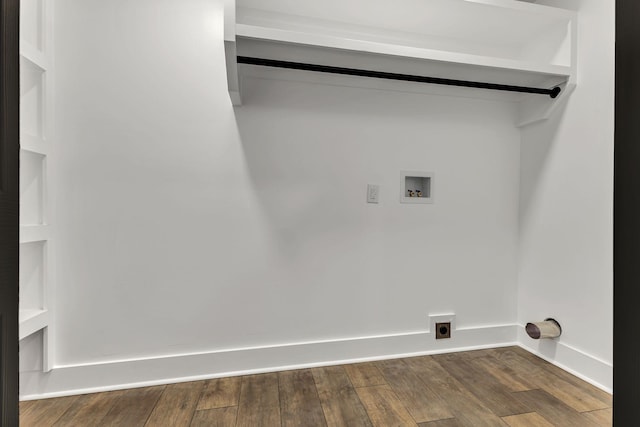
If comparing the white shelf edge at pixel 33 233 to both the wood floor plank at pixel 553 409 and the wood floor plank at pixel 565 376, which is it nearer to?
the wood floor plank at pixel 553 409

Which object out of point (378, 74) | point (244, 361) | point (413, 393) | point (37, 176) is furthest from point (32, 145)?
point (413, 393)

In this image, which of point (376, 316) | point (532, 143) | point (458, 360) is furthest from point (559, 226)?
point (376, 316)

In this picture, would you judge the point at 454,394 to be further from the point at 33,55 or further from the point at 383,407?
the point at 33,55

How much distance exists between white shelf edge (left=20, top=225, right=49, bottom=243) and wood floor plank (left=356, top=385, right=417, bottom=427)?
4.89 ft

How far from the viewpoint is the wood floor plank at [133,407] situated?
4.03 feet

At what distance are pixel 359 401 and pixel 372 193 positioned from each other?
98 centimetres

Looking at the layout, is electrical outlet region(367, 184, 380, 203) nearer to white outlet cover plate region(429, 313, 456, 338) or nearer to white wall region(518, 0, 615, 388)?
white outlet cover plate region(429, 313, 456, 338)

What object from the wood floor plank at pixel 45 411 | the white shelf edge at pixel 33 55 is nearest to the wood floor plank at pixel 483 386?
the wood floor plank at pixel 45 411

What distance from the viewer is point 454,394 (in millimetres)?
1402

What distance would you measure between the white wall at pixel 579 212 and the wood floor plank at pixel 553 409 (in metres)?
0.29

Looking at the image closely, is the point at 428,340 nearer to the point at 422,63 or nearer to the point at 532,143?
the point at 532,143

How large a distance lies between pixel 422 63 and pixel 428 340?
1.45m

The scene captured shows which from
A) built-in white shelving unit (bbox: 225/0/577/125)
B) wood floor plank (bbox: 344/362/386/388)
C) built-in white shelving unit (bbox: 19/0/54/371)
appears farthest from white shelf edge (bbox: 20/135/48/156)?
wood floor plank (bbox: 344/362/386/388)

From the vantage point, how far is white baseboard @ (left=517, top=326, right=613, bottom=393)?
1.45 metres
